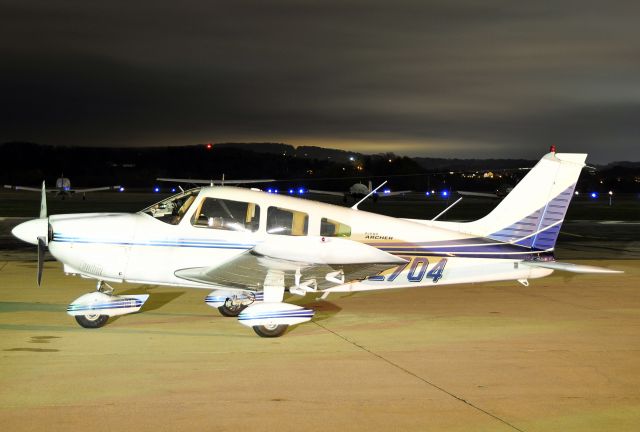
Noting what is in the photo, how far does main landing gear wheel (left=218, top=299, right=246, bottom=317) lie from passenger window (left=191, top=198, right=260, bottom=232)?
147 cm

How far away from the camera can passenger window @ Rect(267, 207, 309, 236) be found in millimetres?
10469

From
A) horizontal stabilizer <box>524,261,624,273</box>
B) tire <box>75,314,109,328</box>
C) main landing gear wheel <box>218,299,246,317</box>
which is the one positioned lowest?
tire <box>75,314,109,328</box>

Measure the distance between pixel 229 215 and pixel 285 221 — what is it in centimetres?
80

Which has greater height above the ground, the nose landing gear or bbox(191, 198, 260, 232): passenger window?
bbox(191, 198, 260, 232): passenger window

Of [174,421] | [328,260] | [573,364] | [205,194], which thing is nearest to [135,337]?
[205,194]

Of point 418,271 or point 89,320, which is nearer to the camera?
point 89,320

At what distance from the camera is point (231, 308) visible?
11.5m

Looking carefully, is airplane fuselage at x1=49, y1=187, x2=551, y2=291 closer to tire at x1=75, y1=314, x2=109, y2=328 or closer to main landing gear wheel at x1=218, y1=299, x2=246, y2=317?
tire at x1=75, y1=314, x2=109, y2=328

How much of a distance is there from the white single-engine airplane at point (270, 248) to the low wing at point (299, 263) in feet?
0.05

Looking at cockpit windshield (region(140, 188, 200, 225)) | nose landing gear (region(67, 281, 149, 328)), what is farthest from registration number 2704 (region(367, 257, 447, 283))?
nose landing gear (region(67, 281, 149, 328))

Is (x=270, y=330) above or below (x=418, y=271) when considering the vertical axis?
below

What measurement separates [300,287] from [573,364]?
3715 mm

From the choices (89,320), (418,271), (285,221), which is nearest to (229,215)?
(285,221)

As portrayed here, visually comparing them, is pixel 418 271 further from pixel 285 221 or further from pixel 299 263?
pixel 299 263
